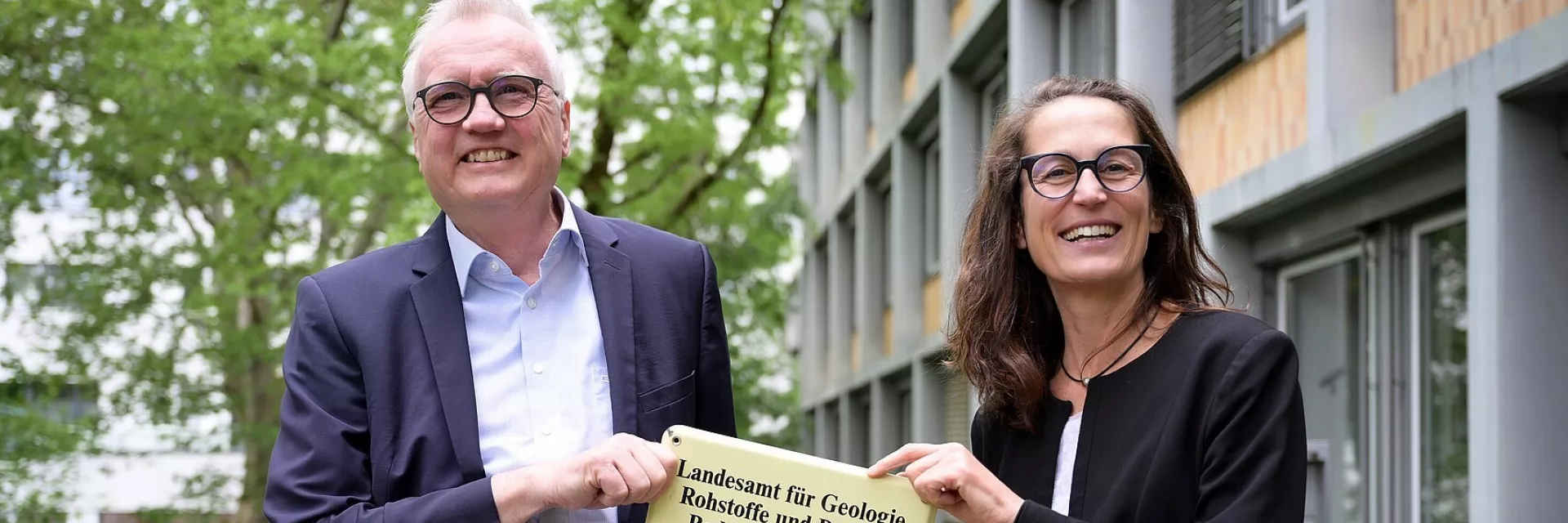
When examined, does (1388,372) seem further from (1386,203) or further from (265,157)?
(265,157)

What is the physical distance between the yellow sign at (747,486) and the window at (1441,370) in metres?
3.95

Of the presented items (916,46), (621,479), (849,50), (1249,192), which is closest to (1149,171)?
(621,479)

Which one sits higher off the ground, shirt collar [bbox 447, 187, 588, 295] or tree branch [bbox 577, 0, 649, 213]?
tree branch [bbox 577, 0, 649, 213]

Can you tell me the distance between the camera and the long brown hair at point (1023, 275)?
9.62 feet

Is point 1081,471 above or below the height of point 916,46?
below

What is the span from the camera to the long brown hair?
2934 mm

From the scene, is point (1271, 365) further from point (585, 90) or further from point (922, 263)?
point (922, 263)

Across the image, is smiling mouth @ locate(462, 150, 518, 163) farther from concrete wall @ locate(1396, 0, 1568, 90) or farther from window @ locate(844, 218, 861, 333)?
window @ locate(844, 218, 861, 333)

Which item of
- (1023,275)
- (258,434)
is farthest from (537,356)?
(258,434)

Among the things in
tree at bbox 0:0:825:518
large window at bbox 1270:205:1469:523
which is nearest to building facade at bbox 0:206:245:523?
tree at bbox 0:0:825:518

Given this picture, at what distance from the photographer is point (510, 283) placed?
306cm

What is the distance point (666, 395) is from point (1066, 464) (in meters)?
0.70

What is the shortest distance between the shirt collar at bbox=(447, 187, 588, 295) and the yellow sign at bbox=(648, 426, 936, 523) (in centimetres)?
45

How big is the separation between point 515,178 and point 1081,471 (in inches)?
41.6
